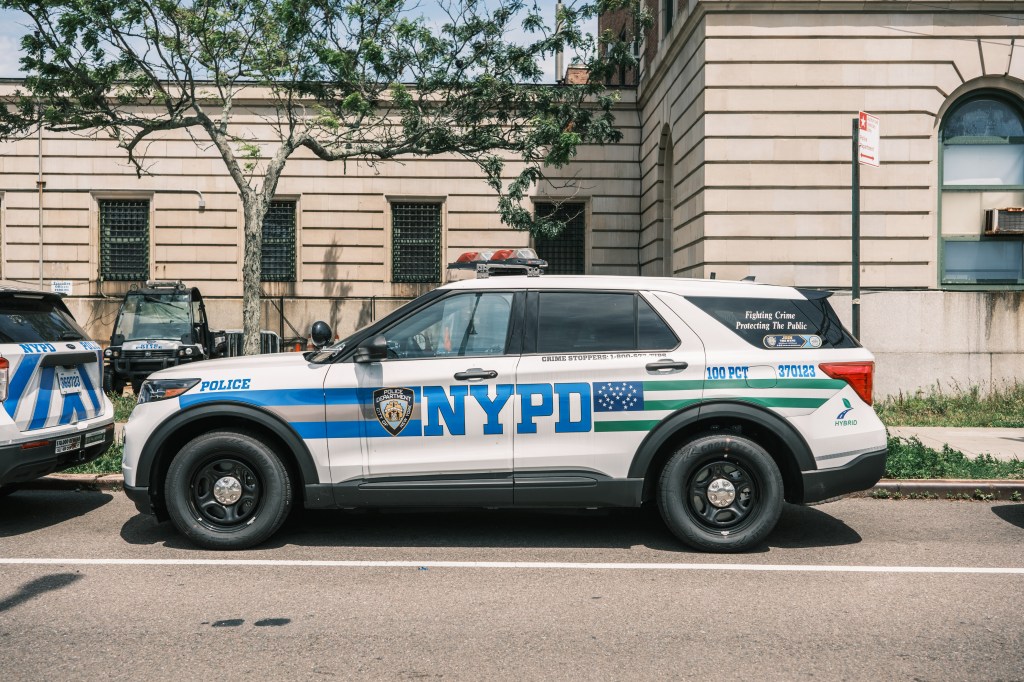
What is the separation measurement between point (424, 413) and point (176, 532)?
7.38 feet

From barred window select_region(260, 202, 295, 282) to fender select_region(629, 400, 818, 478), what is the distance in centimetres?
1929

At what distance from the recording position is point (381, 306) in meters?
23.3

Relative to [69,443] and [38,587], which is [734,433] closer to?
[38,587]

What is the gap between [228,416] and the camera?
592 cm

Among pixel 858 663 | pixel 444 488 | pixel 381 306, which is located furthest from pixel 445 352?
pixel 381 306

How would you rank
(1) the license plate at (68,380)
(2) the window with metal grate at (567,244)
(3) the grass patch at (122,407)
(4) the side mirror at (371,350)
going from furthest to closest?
(2) the window with metal grate at (567,244) → (3) the grass patch at (122,407) → (1) the license plate at (68,380) → (4) the side mirror at (371,350)

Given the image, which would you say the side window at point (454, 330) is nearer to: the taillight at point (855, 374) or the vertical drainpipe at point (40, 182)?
the taillight at point (855, 374)

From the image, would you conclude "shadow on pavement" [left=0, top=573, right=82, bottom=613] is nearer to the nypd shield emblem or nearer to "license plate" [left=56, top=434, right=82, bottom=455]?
"license plate" [left=56, top=434, right=82, bottom=455]

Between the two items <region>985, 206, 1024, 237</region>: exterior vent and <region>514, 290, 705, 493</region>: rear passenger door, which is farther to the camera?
<region>985, 206, 1024, 237</region>: exterior vent

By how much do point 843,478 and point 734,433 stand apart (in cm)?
78

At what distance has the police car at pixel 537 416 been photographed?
5836 mm

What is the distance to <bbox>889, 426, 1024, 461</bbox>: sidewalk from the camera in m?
10.1

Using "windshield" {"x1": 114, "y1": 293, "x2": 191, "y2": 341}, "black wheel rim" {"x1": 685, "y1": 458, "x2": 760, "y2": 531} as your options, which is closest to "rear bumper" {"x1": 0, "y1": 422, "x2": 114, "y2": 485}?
"black wheel rim" {"x1": 685, "y1": 458, "x2": 760, "y2": 531}

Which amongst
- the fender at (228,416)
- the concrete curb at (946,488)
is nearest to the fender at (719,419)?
the fender at (228,416)
